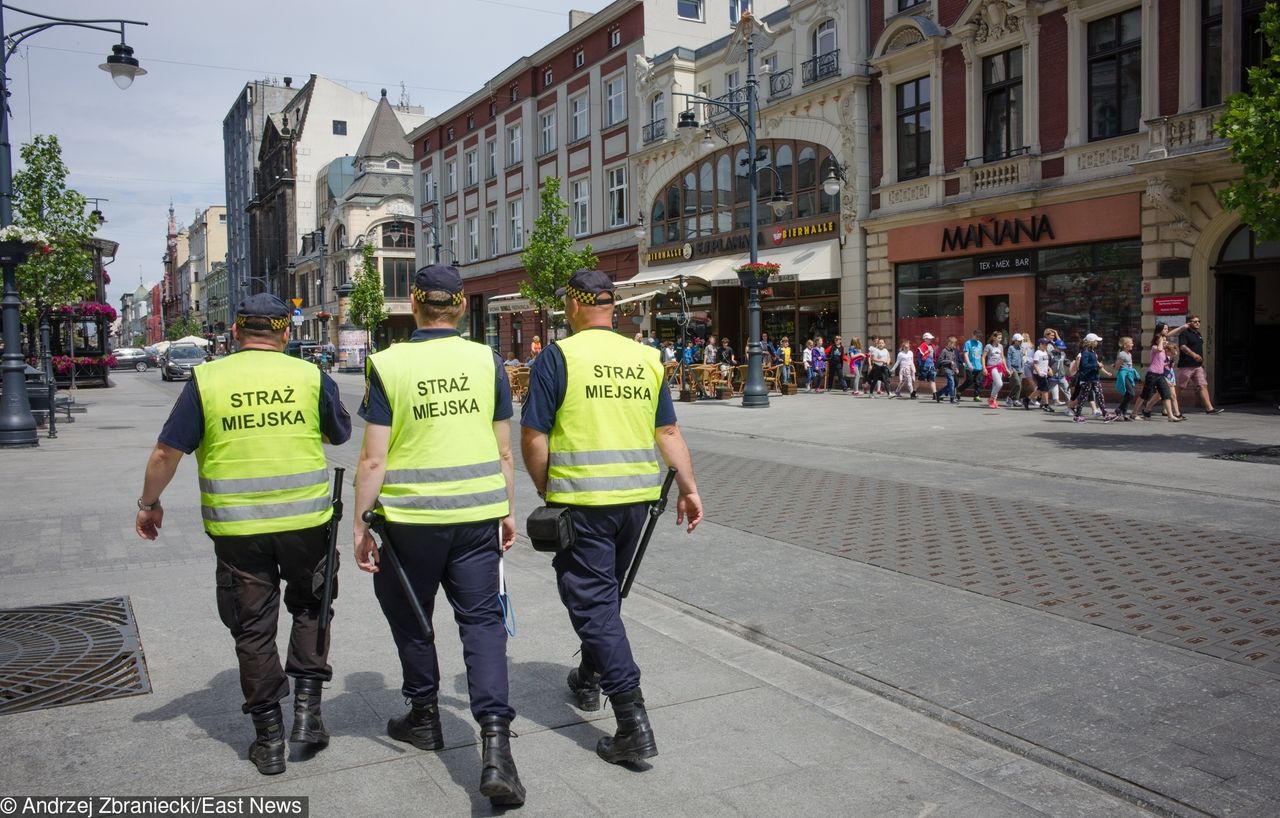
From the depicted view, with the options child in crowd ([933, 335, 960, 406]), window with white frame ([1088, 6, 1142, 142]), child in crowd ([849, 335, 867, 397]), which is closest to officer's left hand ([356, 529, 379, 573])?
child in crowd ([933, 335, 960, 406])

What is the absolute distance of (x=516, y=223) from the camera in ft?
154

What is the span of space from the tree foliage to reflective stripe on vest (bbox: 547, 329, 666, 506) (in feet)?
95.8

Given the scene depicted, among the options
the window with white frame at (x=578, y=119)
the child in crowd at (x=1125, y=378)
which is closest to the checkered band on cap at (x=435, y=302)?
the child in crowd at (x=1125, y=378)

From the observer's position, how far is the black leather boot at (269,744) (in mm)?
3648

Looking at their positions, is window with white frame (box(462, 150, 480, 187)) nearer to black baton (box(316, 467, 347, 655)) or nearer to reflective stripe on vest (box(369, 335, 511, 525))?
black baton (box(316, 467, 347, 655))

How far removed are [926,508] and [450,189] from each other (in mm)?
48180

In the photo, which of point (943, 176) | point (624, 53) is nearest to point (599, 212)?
point (624, 53)

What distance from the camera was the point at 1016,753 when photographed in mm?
3840

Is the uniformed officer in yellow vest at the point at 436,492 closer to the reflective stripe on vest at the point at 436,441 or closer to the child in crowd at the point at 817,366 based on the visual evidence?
the reflective stripe on vest at the point at 436,441

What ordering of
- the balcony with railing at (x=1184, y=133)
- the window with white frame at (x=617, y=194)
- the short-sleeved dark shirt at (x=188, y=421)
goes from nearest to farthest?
the short-sleeved dark shirt at (x=188, y=421)
the balcony with railing at (x=1184, y=133)
the window with white frame at (x=617, y=194)

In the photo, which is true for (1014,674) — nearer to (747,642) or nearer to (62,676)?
(747,642)

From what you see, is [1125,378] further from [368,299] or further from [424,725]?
[368,299]

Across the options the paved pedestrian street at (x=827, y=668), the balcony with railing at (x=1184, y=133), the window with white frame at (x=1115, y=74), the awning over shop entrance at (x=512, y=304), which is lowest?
the paved pedestrian street at (x=827, y=668)

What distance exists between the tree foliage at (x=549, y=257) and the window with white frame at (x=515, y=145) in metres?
12.4
